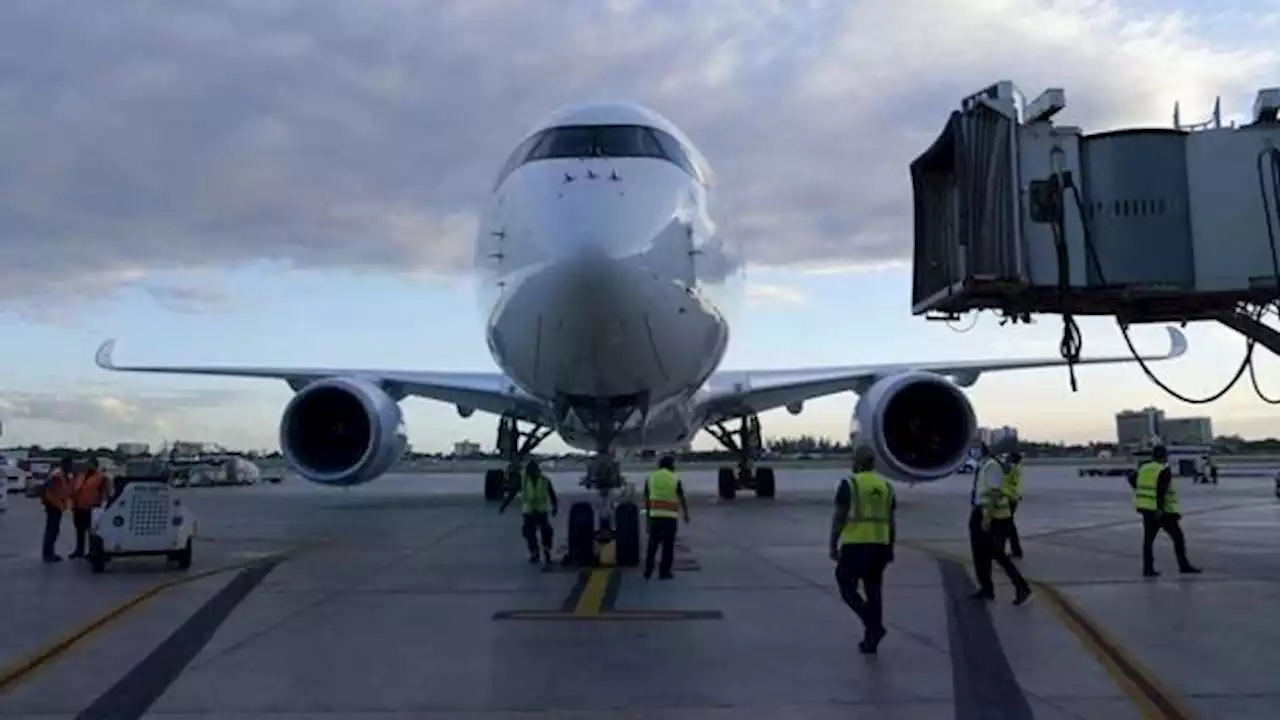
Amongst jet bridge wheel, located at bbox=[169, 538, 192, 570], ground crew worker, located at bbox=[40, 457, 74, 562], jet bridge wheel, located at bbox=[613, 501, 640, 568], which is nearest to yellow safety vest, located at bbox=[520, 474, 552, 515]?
jet bridge wheel, located at bbox=[613, 501, 640, 568]

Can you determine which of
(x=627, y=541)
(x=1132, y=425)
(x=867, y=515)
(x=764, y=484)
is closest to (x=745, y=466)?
(x=764, y=484)

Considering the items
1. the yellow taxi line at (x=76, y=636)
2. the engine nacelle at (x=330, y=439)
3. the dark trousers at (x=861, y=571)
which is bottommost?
the yellow taxi line at (x=76, y=636)

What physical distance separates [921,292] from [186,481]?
42.1m

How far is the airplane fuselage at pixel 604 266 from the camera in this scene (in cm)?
941

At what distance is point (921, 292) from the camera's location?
33.4ft

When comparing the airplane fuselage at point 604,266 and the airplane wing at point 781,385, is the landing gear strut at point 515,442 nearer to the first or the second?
the airplane wing at point 781,385

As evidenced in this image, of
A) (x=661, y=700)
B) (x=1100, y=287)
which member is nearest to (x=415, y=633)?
(x=661, y=700)

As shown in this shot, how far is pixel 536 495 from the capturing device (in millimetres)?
10992

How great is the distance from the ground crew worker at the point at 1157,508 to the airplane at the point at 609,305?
4.27 meters

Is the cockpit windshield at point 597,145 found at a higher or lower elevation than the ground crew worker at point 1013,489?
higher

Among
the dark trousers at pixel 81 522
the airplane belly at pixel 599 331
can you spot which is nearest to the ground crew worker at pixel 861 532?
the airplane belly at pixel 599 331

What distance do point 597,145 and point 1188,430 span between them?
73.4m

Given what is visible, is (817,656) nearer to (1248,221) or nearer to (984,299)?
(984,299)

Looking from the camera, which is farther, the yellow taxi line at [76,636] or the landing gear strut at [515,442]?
the landing gear strut at [515,442]
